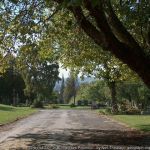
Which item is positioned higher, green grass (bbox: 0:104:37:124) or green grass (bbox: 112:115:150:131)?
green grass (bbox: 0:104:37:124)

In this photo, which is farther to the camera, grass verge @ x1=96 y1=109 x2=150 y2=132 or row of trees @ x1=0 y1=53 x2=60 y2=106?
row of trees @ x1=0 y1=53 x2=60 y2=106

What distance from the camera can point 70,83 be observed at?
6555 inches

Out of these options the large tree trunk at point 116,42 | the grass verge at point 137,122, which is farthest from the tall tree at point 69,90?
the large tree trunk at point 116,42

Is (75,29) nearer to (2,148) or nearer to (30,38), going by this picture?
(30,38)

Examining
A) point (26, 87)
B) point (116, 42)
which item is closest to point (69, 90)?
point (26, 87)

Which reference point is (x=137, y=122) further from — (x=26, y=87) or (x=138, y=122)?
(x=26, y=87)

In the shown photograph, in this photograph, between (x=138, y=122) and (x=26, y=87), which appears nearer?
(x=138, y=122)

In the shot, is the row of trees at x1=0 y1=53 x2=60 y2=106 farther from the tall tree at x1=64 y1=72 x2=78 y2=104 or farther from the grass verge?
the grass verge

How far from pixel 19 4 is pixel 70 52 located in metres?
10.7

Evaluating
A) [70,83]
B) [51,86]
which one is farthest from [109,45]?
[70,83]

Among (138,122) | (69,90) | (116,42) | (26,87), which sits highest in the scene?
(69,90)

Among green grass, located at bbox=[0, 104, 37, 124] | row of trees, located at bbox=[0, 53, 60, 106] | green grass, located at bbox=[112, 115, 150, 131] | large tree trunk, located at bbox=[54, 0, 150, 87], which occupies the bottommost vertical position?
green grass, located at bbox=[112, 115, 150, 131]

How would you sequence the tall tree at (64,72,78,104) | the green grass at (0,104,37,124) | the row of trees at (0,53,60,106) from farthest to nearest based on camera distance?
the tall tree at (64,72,78,104) < the row of trees at (0,53,60,106) < the green grass at (0,104,37,124)

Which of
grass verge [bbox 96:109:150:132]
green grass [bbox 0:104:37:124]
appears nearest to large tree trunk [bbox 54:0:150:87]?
grass verge [bbox 96:109:150:132]
